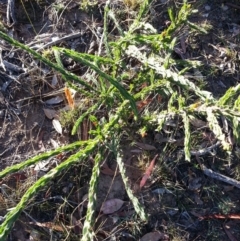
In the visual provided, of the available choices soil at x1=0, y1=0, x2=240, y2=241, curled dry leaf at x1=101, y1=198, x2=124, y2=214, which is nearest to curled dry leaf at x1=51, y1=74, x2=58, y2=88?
soil at x1=0, y1=0, x2=240, y2=241

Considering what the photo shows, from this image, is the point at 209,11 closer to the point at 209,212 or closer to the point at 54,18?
the point at 54,18

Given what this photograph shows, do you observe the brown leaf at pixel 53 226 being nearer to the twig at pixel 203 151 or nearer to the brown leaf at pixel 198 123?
the twig at pixel 203 151

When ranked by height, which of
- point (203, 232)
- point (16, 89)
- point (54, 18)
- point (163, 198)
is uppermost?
point (54, 18)

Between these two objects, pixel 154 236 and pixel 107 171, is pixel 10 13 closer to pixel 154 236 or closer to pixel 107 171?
pixel 107 171

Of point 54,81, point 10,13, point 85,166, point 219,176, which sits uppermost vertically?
point 10,13

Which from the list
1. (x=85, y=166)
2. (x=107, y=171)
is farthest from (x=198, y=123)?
(x=85, y=166)

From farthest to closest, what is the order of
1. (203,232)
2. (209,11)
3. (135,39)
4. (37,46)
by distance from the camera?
(209,11) → (37,46) → (203,232) → (135,39)

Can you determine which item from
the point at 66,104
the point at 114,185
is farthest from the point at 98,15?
the point at 114,185
